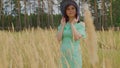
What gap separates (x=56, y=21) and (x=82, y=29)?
53358 millimetres

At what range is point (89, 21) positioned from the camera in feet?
4.56

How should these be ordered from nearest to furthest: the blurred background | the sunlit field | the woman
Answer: the sunlit field, the woman, the blurred background

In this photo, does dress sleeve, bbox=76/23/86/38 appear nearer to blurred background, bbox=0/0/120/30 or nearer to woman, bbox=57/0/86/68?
woman, bbox=57/0/86/68

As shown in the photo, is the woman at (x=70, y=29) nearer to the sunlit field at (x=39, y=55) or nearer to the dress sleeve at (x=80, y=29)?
the dress sleeve at (x=80, y=29)

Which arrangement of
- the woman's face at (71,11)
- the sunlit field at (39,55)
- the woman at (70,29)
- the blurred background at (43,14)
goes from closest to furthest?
the sunlit field at (39,55) → the woman at (70,29) → the woman's face at (71,11) → the blurred background at (43,14)

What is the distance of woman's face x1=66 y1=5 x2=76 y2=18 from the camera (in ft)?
11.3

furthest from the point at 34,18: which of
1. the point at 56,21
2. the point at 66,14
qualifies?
the point at 66,14

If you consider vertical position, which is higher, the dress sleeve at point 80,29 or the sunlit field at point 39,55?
the dress sleeve at point 80,29

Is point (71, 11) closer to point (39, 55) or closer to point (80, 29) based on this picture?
point (80, 29)

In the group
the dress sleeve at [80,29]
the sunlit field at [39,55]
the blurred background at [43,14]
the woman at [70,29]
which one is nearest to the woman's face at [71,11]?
the woman at [70,29]

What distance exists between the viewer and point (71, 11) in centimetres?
352

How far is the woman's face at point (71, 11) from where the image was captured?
136 inches

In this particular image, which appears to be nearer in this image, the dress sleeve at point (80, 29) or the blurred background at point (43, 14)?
the dress sleeve at point (80, 29)

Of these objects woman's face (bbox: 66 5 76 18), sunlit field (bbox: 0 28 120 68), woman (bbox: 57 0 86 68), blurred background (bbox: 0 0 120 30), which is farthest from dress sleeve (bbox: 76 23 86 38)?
blurred background (bbox: 0 0 120 30)
